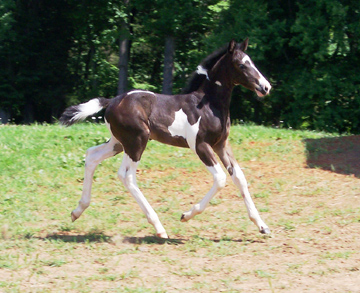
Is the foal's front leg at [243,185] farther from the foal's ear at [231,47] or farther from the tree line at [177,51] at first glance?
the tree line at [177,51]

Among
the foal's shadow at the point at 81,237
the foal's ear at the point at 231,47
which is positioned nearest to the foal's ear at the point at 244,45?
the foal's ear at the point at 231,47

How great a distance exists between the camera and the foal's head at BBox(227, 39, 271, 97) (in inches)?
253

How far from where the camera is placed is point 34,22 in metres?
26.4

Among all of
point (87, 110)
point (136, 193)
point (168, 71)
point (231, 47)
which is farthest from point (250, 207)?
point (168, 71)

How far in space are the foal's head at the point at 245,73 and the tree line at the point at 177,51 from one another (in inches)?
452

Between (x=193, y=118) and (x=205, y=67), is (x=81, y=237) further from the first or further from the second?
(x=205, y=67)

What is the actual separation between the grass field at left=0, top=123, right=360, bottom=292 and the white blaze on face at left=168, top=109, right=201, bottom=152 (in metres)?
1.17

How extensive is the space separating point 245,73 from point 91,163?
2187 mm

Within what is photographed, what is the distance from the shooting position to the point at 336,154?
33.9ft

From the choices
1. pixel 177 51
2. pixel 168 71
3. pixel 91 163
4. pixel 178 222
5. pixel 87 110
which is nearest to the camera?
pixel 87 110

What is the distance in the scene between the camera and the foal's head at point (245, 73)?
642cm

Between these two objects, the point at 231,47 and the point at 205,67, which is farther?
the point at 205,67

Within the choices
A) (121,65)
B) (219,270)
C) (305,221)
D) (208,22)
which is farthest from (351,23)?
(219,270)

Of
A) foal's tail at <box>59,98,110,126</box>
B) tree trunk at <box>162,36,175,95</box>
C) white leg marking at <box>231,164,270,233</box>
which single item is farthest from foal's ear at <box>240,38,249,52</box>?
tree trunk at <box>162,36,175,95</box>
